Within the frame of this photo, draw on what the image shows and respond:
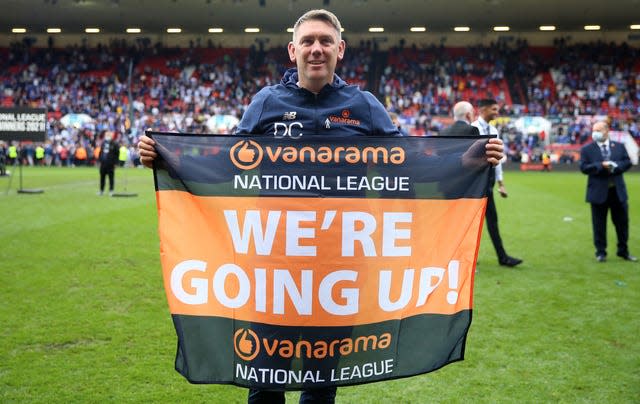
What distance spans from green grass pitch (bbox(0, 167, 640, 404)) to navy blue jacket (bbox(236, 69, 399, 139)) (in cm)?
200

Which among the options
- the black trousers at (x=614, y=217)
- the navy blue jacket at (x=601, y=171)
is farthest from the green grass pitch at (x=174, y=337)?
the navy blue jacket at (x=601, y=171)

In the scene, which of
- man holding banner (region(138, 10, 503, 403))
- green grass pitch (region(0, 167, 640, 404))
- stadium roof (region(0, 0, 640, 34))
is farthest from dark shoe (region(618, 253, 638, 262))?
stadium roof (region(0, 0, 640, 34))

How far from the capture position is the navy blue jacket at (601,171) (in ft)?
29.4

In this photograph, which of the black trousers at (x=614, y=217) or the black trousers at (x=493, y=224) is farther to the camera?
the black trousers at (x=614, y=217)

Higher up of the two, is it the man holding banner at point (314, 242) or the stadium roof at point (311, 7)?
the stadium roof at point (311, 7)

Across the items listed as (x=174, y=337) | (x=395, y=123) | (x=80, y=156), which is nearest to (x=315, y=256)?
(x=174, y=337)

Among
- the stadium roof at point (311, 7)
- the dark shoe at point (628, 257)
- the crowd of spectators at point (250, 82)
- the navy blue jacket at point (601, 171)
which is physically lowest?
the dark shoe at point (628, 257)

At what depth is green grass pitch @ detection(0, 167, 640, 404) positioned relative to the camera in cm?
419

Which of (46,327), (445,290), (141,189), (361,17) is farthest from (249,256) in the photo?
(361,17)

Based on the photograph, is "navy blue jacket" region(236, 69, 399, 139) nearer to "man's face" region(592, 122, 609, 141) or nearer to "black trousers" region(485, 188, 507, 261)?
"black trousers" region(485, 188, 507, 261)

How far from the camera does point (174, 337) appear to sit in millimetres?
5270

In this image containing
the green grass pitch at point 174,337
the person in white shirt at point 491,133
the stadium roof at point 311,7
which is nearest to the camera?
the green grass pitch at point 174,337

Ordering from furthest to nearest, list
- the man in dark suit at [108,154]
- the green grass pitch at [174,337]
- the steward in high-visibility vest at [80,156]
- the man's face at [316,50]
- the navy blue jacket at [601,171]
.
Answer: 1. the steward in high-visibility vest at [80,156]
2. the man in dark suit at [108,154]
3. the navy blue jacket at [601,171]
4. the green grass pitch at [174,337]
5. the man's face at [316,50]

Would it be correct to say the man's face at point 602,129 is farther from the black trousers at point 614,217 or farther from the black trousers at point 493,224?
the black trousers at point 493,224
